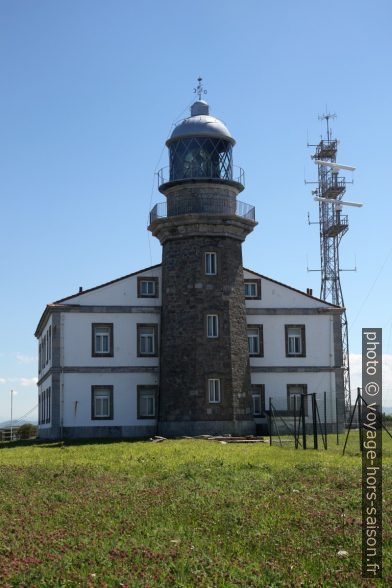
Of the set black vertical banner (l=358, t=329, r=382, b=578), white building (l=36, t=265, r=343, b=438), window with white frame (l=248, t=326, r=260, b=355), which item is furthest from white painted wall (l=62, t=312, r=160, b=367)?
black vertical banner (l=358, t=329, r=382, b=578)

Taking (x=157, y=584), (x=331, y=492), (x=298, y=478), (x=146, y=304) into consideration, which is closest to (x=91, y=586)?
(x=157, y=584)

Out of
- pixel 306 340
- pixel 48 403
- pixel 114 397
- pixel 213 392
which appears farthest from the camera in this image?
pixel 48 403

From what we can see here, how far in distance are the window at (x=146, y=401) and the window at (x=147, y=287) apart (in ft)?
15.1

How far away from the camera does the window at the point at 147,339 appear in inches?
1677

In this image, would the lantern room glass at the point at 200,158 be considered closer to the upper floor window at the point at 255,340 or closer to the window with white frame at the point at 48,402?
the upper floor window at the point at 255,340

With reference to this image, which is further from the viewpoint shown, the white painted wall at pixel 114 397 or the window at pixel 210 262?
the white painted wall at pixel 114 397

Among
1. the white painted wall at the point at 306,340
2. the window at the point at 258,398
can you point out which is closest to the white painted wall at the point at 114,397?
the window at the point at 258,398

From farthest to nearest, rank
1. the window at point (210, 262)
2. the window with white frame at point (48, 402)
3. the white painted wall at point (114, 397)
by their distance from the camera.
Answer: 1. the window with white frame at point (48, 402)
2. the white painted wall at point (114, 397)
3. the window at point (210, 262)

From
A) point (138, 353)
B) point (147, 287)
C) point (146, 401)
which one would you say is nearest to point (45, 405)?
point (146, 401)

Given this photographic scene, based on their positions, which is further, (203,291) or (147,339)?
(147,339)

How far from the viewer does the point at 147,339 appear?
42.8m

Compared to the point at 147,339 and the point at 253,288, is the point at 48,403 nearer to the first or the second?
the point at 147,339

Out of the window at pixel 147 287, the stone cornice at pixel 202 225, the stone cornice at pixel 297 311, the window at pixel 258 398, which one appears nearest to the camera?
the stone cornice at pixel 202 225

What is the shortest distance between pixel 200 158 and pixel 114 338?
985 cm
